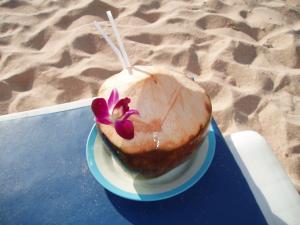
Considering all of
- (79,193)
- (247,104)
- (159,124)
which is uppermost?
→ (159,124)

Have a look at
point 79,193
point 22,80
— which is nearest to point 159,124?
point 79,193

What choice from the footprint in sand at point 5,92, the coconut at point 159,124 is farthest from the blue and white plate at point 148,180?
the footprint in sand at point 5,92

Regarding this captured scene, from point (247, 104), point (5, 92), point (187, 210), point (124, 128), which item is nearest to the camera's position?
point (124, 128)

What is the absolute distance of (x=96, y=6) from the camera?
6.48 ft

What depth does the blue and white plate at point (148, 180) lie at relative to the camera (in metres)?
0.63

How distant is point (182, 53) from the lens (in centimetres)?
162

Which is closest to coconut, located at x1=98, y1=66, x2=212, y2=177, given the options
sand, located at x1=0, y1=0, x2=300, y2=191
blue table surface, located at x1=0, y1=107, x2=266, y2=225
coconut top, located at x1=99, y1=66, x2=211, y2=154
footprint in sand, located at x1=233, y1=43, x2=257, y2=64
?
coconut top, located at x1=99, y1=66, x2=211, y2=154

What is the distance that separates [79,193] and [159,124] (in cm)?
26

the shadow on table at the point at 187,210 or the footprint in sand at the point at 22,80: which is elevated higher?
the shadow on table at the point at 187,210

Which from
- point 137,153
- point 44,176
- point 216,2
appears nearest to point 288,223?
point 137,153

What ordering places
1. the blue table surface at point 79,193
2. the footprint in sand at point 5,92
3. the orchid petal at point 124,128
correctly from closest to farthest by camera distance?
the orchid petal at point 124,128 → the blue table surface at point 79,193 → the footprint in sand at point 5,92

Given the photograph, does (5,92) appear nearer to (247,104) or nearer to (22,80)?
(22,80)

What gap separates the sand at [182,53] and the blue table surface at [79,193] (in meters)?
0.54

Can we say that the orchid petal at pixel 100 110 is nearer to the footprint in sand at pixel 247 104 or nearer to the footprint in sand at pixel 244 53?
the footprint in sand at pixel 247 104
